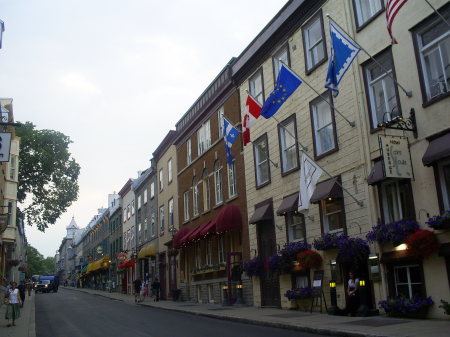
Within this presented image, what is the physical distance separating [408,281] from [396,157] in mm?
3499

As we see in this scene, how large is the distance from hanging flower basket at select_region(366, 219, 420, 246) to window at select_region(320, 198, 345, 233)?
2008mm

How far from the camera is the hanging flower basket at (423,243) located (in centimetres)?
1252

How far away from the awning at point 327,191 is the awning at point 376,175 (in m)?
1.47

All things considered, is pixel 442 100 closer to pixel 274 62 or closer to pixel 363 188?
pixel 363 188

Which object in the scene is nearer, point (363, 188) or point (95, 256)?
point (363, 188)

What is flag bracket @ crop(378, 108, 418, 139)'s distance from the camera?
1345 cm

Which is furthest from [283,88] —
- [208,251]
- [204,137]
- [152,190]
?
[152,190]

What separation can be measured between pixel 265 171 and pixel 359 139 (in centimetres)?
718

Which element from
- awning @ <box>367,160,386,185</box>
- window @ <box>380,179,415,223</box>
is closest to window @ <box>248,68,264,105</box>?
awning @ <box>367,160,386,185</box>

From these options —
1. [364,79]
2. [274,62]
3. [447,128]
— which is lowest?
[447,128]

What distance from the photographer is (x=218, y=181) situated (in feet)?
92.0

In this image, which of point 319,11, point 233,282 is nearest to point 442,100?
point 319,11

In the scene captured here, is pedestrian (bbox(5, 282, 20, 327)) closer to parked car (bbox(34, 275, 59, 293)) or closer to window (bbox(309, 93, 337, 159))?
window (bbox(309, 93, 337, 159))

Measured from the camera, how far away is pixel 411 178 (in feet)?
44.1
